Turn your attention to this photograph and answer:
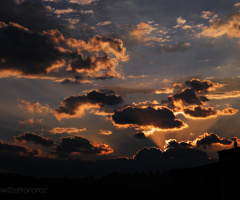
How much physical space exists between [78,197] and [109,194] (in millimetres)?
6386

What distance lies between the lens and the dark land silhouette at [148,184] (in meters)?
29.3

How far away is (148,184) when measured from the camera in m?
76.1

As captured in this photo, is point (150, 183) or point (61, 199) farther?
point (150, 183)

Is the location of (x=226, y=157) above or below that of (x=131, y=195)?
above

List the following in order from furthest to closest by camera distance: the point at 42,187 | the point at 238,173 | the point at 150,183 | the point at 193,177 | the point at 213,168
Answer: the point at 150,183
the point at 42,187
the point at 193,177
the point at 213,168
the point at 238,173

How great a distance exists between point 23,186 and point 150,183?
35409 mm

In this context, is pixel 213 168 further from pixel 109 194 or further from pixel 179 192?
pixel 109 194

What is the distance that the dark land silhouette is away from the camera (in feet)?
96.3

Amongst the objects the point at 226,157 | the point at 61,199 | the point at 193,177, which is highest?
the point at 226,157

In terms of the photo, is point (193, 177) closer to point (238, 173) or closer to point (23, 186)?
point (238, 173)

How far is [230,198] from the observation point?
28.3 m

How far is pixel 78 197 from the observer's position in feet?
176

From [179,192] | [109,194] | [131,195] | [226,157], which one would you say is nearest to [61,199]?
[109,194]

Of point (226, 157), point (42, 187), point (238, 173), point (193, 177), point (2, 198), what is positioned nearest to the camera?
point (238, 173)
